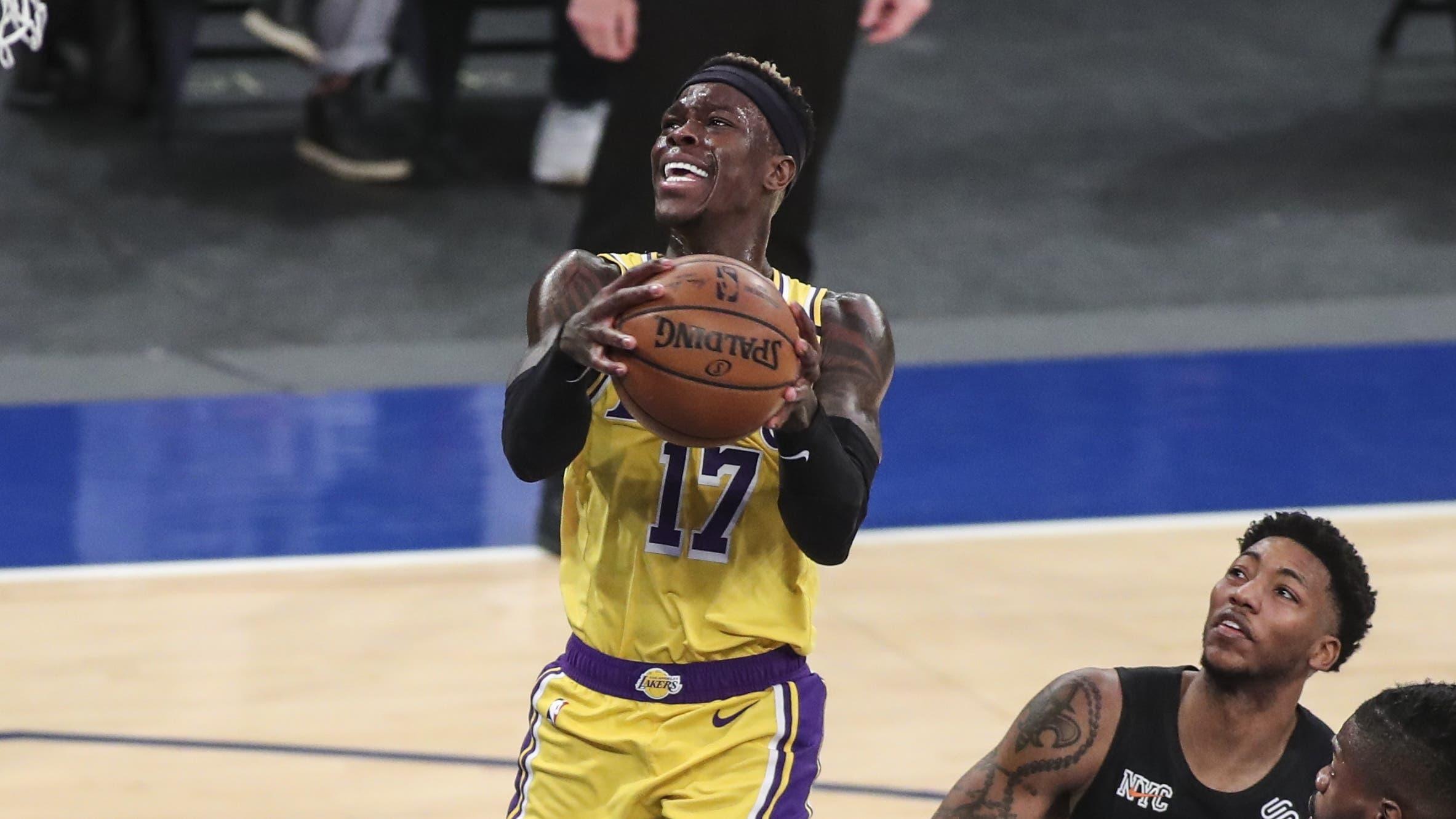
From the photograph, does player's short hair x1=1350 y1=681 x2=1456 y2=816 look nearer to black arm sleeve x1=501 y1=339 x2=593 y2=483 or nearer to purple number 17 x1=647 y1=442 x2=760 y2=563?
purple number 17 x1=647 y1=442 x2=760 y2=563

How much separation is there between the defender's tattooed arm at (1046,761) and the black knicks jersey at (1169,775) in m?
0.02

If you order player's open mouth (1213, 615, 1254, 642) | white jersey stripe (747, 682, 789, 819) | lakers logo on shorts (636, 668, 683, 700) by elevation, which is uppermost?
player's open mouth (1213, 615, 1254, 642)

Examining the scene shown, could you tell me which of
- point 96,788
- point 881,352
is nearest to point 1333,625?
point 881,352

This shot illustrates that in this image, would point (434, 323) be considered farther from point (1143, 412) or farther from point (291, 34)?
point (1143, 412)

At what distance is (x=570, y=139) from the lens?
9.41 metres

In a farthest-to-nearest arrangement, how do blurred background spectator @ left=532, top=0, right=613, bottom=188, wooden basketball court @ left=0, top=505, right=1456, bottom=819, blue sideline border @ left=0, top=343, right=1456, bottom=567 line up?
blurred background spectator @ left=532, top=0, right=613, bottom=188, blue sideline border @ left=0, top=343, right=1456, bottom=567, wooden basketball court @ left=0, top=505, right=1456, bottom=819

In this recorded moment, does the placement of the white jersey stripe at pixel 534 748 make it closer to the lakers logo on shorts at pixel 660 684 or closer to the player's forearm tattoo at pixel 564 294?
the lakers logo on shorts at pixel 660 684

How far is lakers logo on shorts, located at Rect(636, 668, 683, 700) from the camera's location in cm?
347

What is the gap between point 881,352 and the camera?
348cm

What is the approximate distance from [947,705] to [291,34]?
4.56 meters

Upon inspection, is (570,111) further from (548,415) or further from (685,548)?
(548,415)

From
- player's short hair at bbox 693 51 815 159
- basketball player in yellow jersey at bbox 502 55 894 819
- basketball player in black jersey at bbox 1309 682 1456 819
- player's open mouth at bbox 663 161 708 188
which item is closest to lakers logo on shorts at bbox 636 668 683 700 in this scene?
basketball player in yellow jersey at bbox 502 55 894 819

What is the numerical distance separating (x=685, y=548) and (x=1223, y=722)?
3.23ft

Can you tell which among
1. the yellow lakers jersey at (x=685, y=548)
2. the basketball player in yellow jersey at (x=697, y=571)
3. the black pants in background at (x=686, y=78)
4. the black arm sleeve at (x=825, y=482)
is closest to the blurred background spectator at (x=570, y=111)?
the black pants in background at (x=686, y=78)
